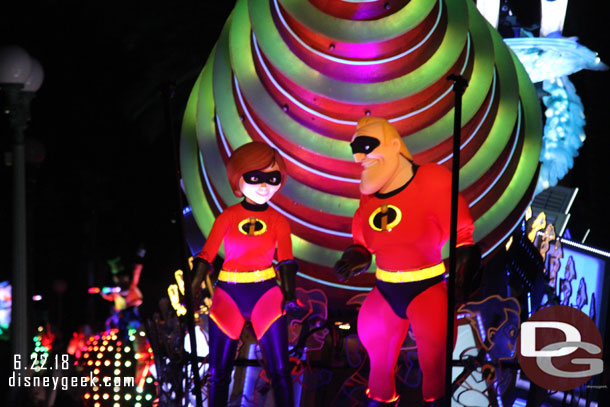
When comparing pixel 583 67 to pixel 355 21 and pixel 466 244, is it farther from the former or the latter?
pixel 466 244

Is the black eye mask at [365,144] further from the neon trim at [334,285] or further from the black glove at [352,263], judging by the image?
the neon trim at [334,285]

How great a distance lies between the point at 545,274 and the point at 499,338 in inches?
89.4

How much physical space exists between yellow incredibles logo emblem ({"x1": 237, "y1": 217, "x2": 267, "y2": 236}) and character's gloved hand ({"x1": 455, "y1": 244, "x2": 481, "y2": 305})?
1.49 metres

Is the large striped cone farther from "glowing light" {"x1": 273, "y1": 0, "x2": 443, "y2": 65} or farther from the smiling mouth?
the smiling mouth

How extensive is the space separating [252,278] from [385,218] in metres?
1.10

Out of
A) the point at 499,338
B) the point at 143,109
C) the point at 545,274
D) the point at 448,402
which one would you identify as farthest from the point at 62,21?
the point at 448,402

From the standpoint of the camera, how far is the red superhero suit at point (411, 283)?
6.41m

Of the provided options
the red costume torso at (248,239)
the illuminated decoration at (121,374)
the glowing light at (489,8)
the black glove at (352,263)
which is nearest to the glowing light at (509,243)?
the black glove at (352,263)

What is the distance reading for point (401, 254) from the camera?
652 centimetres

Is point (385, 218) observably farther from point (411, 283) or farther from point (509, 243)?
point (509, 243)

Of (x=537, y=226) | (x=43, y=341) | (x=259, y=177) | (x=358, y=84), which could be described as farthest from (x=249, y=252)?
(x=43, y=341)

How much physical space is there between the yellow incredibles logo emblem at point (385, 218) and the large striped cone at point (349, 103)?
1.14m

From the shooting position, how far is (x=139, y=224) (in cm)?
1825

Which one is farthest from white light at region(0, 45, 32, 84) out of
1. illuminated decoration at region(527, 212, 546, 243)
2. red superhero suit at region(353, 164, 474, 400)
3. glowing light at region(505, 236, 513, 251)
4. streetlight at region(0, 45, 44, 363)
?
illuminated decoration at region(527, 212, 546, 243)
